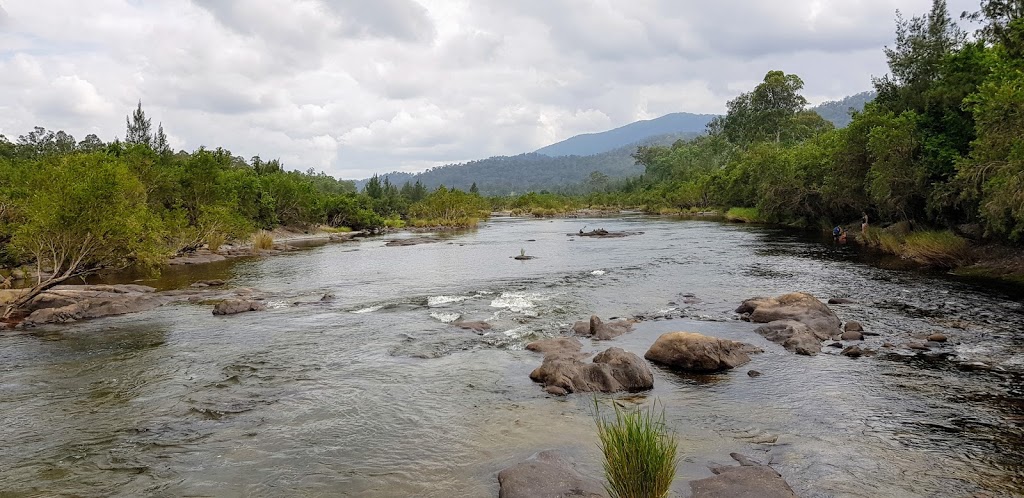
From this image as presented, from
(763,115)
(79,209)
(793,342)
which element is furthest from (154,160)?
(763,115)

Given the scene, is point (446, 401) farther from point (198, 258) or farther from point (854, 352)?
point (198, 258)

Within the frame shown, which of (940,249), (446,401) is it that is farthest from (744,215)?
(446,401)

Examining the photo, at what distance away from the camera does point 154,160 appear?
176ft

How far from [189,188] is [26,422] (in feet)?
143

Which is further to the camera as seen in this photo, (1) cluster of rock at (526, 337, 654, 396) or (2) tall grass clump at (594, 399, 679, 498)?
(1) cluster of rock at (526, 337, 654, 396)

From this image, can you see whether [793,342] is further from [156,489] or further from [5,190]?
[5,190]

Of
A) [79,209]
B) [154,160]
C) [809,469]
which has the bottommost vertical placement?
[809,469]

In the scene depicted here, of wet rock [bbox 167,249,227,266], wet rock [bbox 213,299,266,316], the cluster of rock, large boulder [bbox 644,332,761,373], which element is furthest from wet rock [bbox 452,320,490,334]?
wet rock [bbox 167,249,227,266]

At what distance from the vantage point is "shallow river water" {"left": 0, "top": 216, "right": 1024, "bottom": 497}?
988cm

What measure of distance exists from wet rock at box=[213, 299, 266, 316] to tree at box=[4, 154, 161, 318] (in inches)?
149

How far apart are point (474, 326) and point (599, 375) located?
25.7 ft

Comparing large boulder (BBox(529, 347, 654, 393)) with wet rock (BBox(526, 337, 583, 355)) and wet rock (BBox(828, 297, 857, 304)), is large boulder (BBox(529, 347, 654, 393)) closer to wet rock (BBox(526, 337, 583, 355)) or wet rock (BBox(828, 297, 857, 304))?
wet rock (BBox(526, 337, 583, 355))

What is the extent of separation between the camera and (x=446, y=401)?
13727 mm

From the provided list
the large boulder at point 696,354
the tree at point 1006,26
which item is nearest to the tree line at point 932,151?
the tree at point 1006,26
